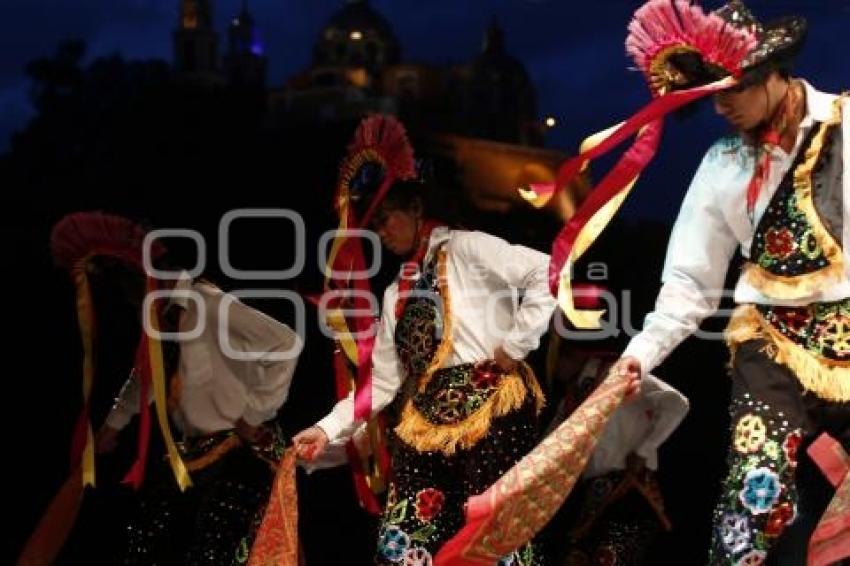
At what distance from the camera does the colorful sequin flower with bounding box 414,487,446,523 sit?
4.33m

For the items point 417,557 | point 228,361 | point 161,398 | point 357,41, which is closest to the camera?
point 417,557

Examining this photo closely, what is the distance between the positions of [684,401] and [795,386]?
2.02 m

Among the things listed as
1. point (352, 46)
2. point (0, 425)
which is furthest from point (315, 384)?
point (352, 46)

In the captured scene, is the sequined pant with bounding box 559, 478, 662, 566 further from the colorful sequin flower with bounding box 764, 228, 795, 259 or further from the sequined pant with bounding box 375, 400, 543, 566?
the colorful sequin flower with bounding box 764, 228, 795, 259

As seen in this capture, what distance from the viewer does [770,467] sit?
11.0 feet

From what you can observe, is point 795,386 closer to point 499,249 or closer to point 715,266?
point 715,266

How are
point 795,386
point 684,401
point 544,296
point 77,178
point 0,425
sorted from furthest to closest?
point 77,178 → point 0,425 → point 684,401 → point 544,296 → point 795,386

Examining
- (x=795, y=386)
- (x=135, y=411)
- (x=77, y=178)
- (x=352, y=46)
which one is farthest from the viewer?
(x=352, y=46)

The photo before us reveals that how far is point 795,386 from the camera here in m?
3.44

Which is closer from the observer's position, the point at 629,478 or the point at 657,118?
the point at 657,118

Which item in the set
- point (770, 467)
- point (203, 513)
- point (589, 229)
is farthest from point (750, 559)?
point (203, 513)

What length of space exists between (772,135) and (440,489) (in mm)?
1528

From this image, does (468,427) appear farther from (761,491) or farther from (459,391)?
(761,491)

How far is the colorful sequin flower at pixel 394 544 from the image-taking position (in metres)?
4.29
